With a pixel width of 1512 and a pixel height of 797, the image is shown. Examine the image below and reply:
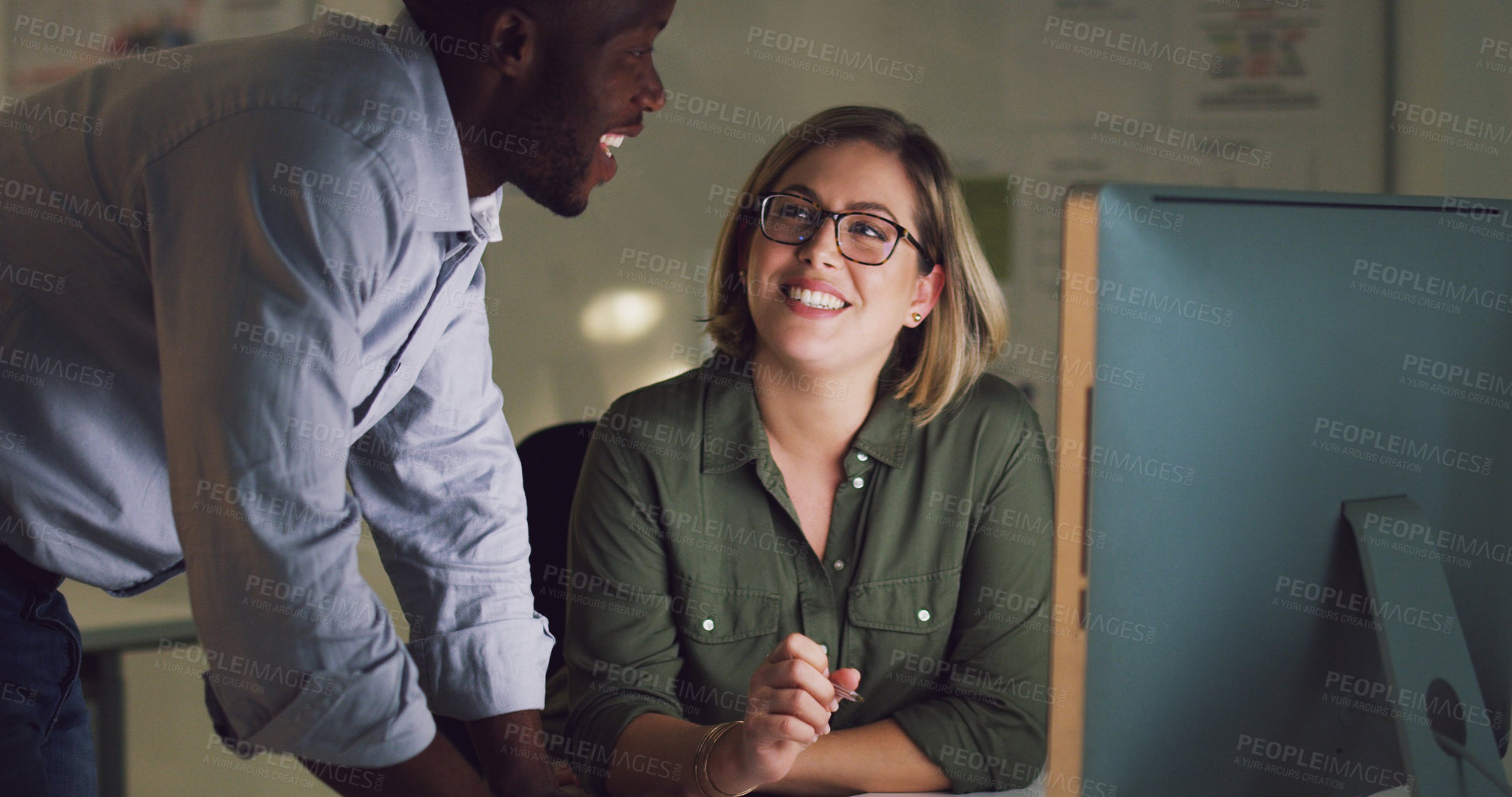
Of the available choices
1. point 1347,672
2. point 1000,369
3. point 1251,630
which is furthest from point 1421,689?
point 1000,369

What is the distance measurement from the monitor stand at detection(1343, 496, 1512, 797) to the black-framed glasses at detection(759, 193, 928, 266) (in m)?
0.74

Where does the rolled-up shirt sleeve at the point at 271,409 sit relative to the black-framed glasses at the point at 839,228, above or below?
below

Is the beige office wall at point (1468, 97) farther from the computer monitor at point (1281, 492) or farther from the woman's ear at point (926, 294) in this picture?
the computer monitor at point (1281, 492)

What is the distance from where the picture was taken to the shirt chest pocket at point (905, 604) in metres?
1.33

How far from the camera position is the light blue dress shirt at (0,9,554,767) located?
2.35ft

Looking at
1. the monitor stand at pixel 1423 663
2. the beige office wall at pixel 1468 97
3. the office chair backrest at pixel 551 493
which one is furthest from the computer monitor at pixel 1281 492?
the beige office wall at pixel 1468 97

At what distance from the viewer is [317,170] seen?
2.43 feet

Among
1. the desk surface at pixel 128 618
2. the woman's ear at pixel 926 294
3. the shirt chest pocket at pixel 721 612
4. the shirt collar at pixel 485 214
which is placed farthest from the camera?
the desk surface at pixel 128 618

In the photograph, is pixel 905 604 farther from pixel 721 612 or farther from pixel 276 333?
pixel 276 333

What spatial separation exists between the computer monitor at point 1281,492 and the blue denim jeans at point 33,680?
0.73 meters

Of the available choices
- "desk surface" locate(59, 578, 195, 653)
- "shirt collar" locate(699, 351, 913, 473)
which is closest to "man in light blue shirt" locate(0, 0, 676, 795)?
"shirt collar" locate(699, 351, 913, 473)

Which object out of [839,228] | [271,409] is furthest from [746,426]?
[271,409]

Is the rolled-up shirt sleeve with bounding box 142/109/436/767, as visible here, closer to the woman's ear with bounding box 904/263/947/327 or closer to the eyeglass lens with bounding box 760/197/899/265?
the eyeglass lens with bounding box 760/197/899/265

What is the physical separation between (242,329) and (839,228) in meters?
0.80
